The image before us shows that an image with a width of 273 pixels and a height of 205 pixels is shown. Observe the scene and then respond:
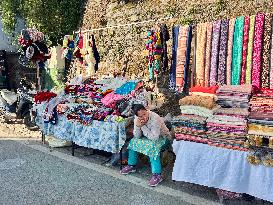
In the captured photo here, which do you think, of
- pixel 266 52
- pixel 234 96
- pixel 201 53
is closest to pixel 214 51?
pixel 201 53

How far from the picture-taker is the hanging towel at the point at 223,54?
609 cm

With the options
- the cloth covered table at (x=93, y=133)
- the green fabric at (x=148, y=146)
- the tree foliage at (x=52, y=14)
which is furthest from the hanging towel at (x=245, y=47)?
the tree foliage at (x=52, y=14)

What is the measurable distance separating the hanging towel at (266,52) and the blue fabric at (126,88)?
2806 millimetres

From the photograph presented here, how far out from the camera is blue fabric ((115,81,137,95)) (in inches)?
288

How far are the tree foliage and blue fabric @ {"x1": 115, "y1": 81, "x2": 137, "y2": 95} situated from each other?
9925 mm

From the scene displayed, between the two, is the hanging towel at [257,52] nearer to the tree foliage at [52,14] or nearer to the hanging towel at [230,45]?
the hanging towel at [230,45]

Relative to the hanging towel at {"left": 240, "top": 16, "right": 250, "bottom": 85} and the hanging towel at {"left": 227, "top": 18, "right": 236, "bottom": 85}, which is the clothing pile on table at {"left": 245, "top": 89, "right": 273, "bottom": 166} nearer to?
the hanging towel at {"left": 240, "top": 16, "right": 250, "bottom": 85}

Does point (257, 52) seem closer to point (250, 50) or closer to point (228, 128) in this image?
point (250, 50)

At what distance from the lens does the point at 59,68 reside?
1553cm

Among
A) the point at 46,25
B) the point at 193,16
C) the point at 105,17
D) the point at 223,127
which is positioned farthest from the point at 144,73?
the point at 46,25

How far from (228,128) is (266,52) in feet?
5.84

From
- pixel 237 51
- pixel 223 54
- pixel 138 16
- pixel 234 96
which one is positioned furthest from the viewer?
pixel 138 16

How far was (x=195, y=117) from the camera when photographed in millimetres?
5359

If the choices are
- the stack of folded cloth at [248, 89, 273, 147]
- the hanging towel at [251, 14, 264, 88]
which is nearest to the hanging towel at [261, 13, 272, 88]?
the hanging towel at [251, 14, 264, 88]
